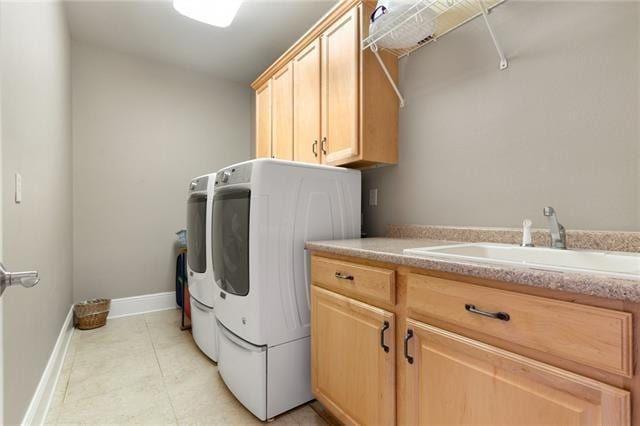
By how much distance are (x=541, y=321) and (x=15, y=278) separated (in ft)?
3.89

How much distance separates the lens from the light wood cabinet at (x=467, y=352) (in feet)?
2.17

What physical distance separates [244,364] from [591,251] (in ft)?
5.13

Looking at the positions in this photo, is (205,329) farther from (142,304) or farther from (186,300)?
(142,304)

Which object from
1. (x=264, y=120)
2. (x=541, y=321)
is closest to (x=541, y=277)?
(x=541, y=321)

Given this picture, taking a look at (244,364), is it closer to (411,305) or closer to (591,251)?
(411,305)

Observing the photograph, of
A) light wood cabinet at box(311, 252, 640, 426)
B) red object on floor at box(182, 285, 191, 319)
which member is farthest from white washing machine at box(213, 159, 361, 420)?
red object on floor at box(182, 285, 191, 319)

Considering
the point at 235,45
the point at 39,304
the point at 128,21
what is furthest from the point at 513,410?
the point at 128,21

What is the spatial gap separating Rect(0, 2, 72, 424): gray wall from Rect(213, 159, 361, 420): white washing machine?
2.75 ft

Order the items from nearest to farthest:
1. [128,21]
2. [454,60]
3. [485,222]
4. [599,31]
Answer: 1. [599,31]
2. [485,222]
3. [454,60]
4. [128,21]

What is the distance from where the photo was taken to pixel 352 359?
130 centimetres

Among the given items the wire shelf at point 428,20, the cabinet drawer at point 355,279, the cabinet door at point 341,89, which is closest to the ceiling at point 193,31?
the cabinet door at point 341,89

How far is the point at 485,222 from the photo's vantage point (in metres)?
1.55

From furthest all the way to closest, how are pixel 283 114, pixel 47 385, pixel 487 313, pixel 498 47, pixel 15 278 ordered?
pixel 283 114 → pixel 47 385 → pixel 498 47 → pixel 487 313 → pixel 15 278

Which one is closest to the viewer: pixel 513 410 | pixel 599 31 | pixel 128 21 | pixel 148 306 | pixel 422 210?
pixel 513 410
